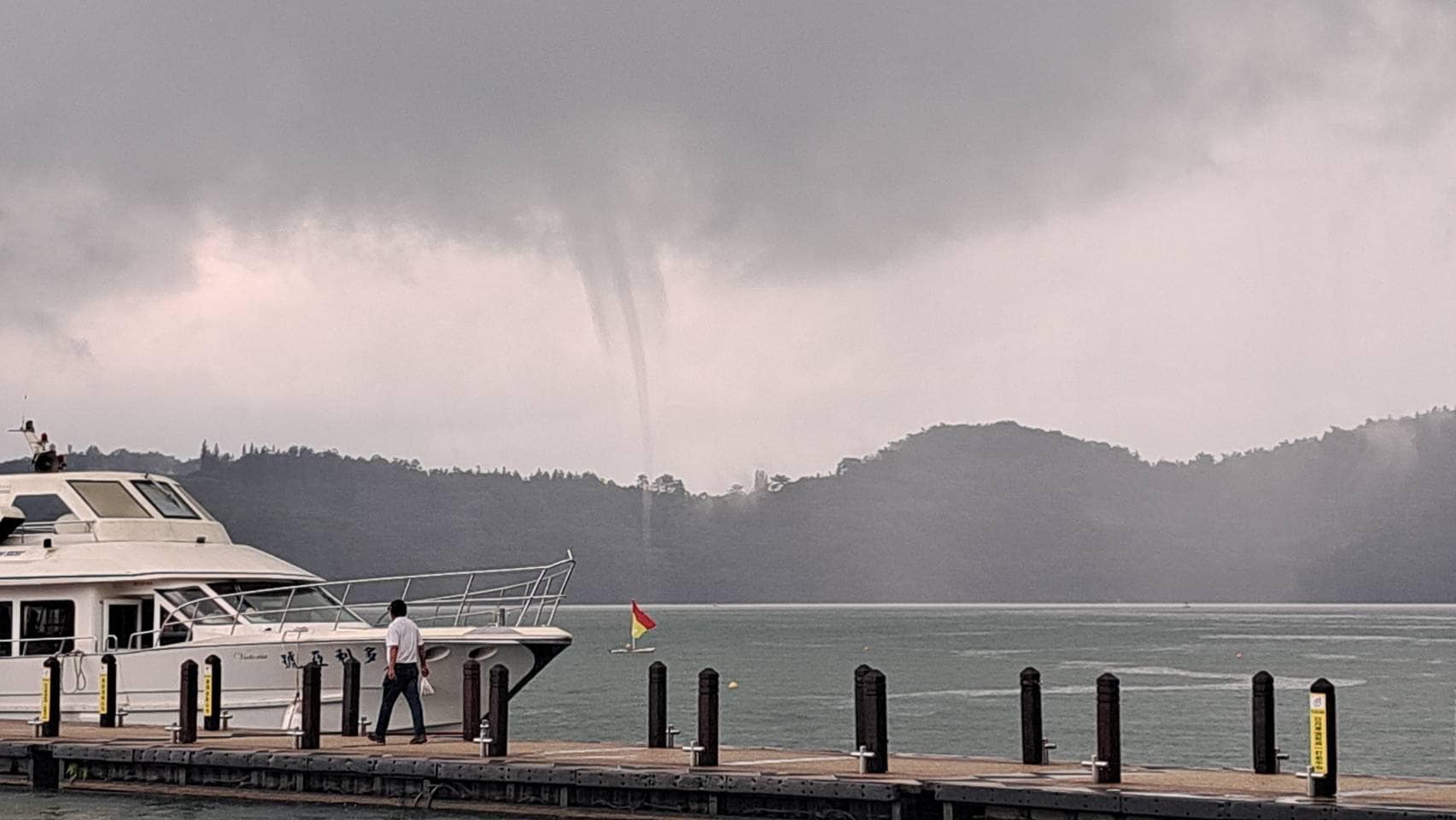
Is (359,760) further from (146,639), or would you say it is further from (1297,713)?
(1297,713)

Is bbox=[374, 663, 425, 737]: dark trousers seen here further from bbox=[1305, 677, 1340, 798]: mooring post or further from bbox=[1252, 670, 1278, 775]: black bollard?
bbox=[1305, 677, 1340, 798]: mooring post

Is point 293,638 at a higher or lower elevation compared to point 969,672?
higher

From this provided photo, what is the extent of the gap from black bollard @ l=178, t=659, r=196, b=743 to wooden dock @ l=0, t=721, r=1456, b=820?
0.22 metres

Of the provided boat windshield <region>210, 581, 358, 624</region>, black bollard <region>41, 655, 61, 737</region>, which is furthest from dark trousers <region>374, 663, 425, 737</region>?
black bollard <region>41, 655, 61, 737</region>

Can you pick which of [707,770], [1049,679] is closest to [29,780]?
[707,770]

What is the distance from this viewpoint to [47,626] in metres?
32.8

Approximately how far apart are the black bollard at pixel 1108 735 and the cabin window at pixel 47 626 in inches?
782

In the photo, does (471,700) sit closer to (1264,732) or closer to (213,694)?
(213,694)

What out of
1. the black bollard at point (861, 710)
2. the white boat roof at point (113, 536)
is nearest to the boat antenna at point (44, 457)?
the white boat roof at point (113, 536)

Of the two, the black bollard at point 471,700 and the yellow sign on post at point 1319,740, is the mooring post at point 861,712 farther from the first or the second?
the black bollard at point 471,700

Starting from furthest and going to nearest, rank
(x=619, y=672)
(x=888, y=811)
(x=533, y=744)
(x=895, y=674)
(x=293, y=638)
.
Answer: (x=619, y=672)
(x=895, y=674)
(x=293, y=638)
(x=533, y=744)
(x=888, y=811)

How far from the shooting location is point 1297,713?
68375mm

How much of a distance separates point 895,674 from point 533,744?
7828 cm

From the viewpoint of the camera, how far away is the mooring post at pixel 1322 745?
731 inches
